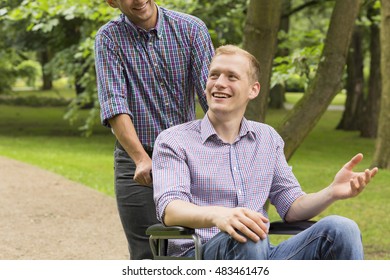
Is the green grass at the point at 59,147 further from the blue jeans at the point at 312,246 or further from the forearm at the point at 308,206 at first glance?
the blue jeans at the point at 312,246

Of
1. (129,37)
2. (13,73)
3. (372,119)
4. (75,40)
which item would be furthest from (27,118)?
(129,37)

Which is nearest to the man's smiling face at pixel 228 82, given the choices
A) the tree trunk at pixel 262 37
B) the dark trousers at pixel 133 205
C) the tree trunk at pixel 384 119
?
the dark trousers at pixel 133 205

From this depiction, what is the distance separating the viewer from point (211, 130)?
13.1 feet

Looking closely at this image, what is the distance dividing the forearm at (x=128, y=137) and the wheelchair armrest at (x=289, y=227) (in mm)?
699

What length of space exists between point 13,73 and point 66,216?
19390 millimetres

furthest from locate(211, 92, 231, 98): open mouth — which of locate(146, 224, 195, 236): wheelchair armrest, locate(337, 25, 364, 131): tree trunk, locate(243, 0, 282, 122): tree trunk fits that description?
locate(337, 25, 364, 131): tree trunk

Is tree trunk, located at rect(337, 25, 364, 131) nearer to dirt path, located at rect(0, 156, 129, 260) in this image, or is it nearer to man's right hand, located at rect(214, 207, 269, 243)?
dirt path, located at rect(0, 156, 129, 260)

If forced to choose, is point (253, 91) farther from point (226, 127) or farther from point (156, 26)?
point (156, 26)

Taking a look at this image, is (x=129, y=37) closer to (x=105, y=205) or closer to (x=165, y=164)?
(x=165, y=164)

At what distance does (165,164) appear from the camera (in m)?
3.95

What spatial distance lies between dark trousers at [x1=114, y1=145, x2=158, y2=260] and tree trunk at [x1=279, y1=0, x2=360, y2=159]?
12.1 feet

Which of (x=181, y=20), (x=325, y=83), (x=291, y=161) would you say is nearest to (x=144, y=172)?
(x=181, y=20)

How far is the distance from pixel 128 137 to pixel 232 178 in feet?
2.19

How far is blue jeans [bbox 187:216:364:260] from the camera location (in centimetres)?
352
